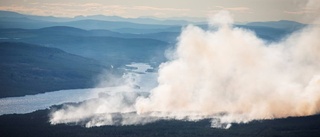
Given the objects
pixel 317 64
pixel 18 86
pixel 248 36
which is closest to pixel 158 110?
pixel 248 36

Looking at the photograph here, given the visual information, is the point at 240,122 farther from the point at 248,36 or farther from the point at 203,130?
the point at 248,36

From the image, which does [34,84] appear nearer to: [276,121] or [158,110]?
[158,110]

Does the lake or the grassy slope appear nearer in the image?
the grassy slope

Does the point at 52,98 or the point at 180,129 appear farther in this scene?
the point at 52,98

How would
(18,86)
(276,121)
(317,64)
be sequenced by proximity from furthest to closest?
(18,86) → (317,64) → (276,121)

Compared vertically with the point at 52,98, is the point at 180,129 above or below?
below

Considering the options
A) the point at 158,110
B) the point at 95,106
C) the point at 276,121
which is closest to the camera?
the point at 276,121

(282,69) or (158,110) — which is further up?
(282,69)

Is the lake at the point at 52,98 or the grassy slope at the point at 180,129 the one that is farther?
the lake at the point at 52,98

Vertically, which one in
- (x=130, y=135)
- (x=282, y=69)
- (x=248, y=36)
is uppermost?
(x=248, y=36)

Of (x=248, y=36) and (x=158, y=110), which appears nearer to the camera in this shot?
(x=158, y=110)
